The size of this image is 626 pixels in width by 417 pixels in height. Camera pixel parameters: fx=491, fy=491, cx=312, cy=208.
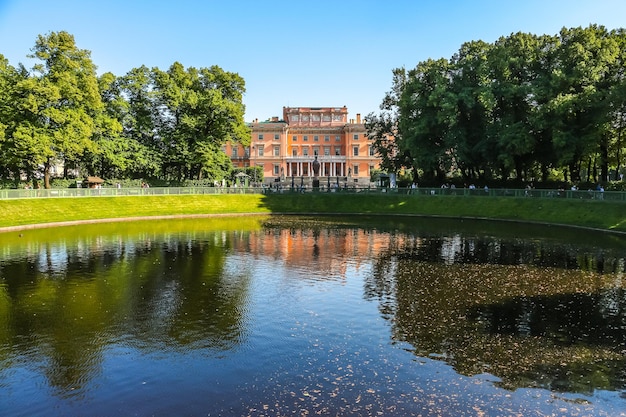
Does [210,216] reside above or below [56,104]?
below

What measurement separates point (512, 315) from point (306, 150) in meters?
107

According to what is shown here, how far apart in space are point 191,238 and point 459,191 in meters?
33.9

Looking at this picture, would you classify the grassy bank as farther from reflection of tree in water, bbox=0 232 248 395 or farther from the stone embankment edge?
reflection of tree in water, bbox=0 232 248 395

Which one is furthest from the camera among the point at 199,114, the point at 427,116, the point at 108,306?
the point at 199,114

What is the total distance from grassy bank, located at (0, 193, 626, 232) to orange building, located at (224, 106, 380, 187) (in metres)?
58.9

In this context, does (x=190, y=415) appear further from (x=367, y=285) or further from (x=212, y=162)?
(x=212, y=162)

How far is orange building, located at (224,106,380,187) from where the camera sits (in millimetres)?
118625

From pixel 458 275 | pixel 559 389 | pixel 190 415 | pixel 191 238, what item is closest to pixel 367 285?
pixel 458 275

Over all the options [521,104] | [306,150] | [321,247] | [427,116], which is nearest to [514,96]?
[521,104]

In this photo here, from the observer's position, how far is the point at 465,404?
10078mm

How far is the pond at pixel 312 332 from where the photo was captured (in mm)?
10352

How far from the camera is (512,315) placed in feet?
52.5

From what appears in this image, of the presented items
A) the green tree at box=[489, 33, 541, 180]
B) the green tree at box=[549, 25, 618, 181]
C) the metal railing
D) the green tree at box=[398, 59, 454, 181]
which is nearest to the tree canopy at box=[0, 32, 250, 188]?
the metal railing

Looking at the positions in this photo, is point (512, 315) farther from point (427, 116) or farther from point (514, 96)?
point (427, 116)
